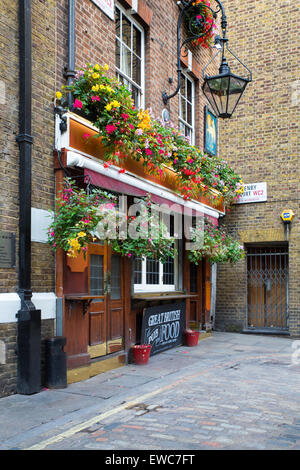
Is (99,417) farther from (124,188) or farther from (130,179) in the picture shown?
(130,179)

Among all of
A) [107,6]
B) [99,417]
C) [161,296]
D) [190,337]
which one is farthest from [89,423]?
[107,6]

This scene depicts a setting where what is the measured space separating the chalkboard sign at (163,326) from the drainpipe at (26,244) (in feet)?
9.79

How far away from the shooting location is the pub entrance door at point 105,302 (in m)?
7.51

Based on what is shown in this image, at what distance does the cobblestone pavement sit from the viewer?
435 cm

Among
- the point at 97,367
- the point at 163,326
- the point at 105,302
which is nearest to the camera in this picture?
the point at 97,367

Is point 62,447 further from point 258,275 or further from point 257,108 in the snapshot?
point 257,108

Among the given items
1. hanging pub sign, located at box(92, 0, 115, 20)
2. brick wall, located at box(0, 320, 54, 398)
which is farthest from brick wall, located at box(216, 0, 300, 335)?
brick wall, located at box(0, 320, 54, 398)

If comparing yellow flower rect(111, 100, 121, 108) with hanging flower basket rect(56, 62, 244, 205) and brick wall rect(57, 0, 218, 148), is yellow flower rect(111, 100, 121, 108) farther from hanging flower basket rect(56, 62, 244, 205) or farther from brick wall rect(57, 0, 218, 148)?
brick wall rect(57, 0, 218, 148)

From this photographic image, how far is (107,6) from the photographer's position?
8.09 m

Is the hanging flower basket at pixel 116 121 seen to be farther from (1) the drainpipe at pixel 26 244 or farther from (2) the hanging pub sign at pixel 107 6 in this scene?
(2) the hanging pub sign at pixel 107 6

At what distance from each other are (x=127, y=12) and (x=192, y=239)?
465cm

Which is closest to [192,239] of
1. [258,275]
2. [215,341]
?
[215,341]

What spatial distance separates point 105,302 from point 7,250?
2.42m

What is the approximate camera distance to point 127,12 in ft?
29.8
